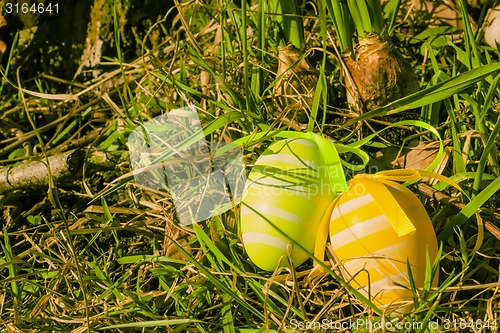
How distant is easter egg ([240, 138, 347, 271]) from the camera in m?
1.17

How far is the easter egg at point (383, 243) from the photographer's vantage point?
1.10 m

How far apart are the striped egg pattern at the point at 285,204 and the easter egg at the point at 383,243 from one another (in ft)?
0.20

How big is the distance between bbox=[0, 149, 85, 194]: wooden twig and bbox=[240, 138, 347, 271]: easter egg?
554 mm

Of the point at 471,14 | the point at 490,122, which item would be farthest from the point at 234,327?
the point at 471,14

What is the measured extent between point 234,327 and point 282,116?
491 millimetres

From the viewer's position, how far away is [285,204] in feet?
3.84

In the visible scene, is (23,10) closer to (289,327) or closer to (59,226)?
(59,226)

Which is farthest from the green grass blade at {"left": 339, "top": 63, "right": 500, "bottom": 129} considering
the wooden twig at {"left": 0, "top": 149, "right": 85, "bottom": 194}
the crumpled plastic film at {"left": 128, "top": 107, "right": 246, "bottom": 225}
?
the wooden twig at {"left": 0, "top": 149, "right": 85, "bottom": 194}

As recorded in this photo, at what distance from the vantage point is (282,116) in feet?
4.58

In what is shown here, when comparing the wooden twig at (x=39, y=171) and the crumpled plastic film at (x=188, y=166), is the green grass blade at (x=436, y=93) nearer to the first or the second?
the crumpled plastic film at (x=188, y=166)

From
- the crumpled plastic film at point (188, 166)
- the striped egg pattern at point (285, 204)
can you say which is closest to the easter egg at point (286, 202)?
the striped egg pattern at point (285, 204)

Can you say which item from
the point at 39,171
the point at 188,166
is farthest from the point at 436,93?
the point at 39,171

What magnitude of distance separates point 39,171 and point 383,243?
3.07ft

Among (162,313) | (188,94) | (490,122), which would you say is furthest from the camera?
(188,94)
